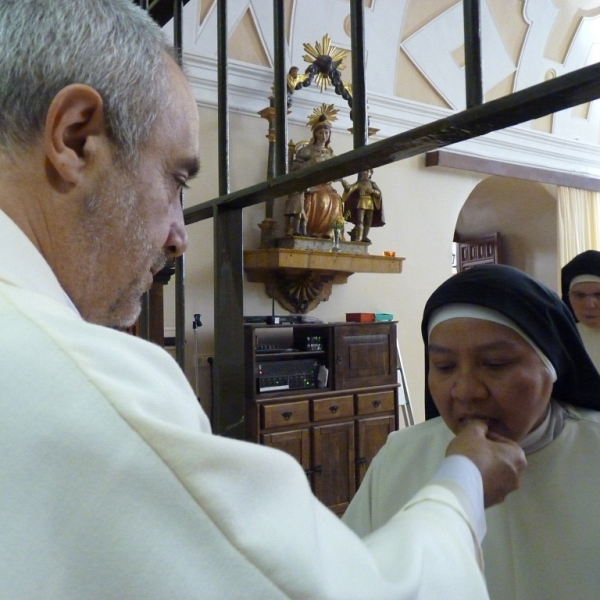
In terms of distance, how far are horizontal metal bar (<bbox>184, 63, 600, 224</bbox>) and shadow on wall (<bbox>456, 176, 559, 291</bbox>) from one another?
659 centimetres

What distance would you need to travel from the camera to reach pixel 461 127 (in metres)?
0.69

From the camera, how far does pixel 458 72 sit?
20.5 ft

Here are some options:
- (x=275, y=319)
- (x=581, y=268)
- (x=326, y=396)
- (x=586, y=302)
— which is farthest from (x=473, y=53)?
(x=326, y=396)

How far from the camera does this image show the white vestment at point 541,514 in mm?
1230

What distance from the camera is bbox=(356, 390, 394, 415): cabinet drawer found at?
5.11 m

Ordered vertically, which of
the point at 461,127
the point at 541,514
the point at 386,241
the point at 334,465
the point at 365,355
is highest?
the point at 386,241

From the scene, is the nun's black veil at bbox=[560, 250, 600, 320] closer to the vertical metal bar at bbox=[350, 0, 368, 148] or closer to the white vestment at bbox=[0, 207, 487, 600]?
the vertical metal bar at bbox=[350, 0, 368, 148]

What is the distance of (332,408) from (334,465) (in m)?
0.44

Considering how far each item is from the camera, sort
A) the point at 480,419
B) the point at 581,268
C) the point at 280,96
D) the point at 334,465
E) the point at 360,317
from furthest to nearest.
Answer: the point at 360,317
the point at 334,465
the point at 581,268
the point at 480,419
the point at 280,96

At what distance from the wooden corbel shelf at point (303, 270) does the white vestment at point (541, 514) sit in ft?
11.5

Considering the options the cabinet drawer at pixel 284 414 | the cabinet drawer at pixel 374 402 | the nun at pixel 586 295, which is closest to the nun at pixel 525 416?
the nun at pixel 586 295

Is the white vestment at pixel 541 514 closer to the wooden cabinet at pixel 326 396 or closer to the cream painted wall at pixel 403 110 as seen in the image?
the wooden cabinet at pixel 326 396

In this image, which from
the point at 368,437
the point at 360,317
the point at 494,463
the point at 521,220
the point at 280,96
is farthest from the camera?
the point at 521,220

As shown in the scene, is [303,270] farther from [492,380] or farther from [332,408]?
[492,380]
